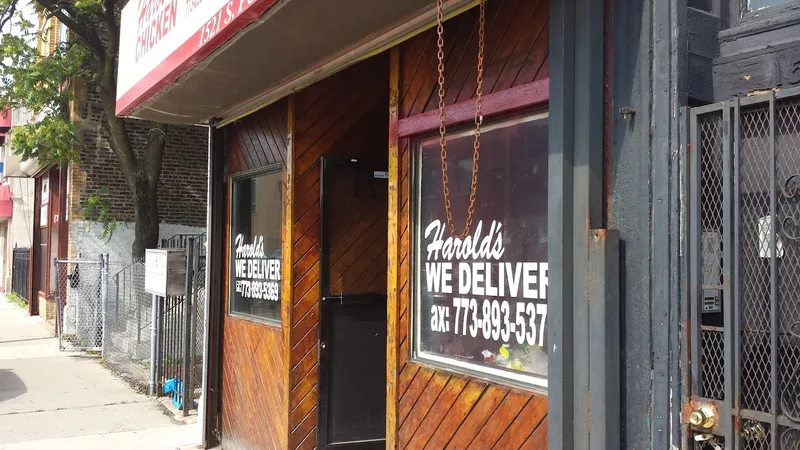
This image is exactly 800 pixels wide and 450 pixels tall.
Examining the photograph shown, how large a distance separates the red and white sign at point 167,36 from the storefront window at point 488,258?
1.28 metres

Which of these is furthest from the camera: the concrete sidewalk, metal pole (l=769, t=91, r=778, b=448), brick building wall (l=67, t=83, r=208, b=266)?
brick building wall (l=67, t=83, r=208, b=266)

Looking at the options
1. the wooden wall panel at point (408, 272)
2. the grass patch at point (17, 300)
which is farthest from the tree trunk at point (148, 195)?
the grass patch at point (17, 300)

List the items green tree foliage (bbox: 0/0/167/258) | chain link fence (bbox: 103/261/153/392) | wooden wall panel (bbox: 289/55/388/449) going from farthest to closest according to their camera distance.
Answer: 1. green tree foliage (bbox: 0/0/167/258)
2. chain link fence (bbox: 103/261/153/392)
3. wooden wall panel (bbox: 289/55/388/449)

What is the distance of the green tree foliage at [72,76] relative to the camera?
1305 centimetres

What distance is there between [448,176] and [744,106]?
1691 millimetres

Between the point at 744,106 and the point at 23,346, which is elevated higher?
the point at 744,106

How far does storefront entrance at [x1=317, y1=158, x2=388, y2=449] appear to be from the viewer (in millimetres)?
5512

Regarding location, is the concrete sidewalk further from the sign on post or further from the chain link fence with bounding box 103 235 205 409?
the sign on post

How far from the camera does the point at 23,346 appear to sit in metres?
13.8

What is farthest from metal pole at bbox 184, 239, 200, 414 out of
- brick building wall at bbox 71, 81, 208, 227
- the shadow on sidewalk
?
brick building wall at bbox 71, 81, 208, 227

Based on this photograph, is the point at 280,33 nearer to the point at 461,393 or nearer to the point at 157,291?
the point at 461,393

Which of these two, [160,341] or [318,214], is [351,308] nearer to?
[318,214]

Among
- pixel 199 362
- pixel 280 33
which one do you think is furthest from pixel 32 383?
pixel 280 33

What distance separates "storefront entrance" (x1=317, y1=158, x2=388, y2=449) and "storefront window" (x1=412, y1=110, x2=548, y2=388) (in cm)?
171
